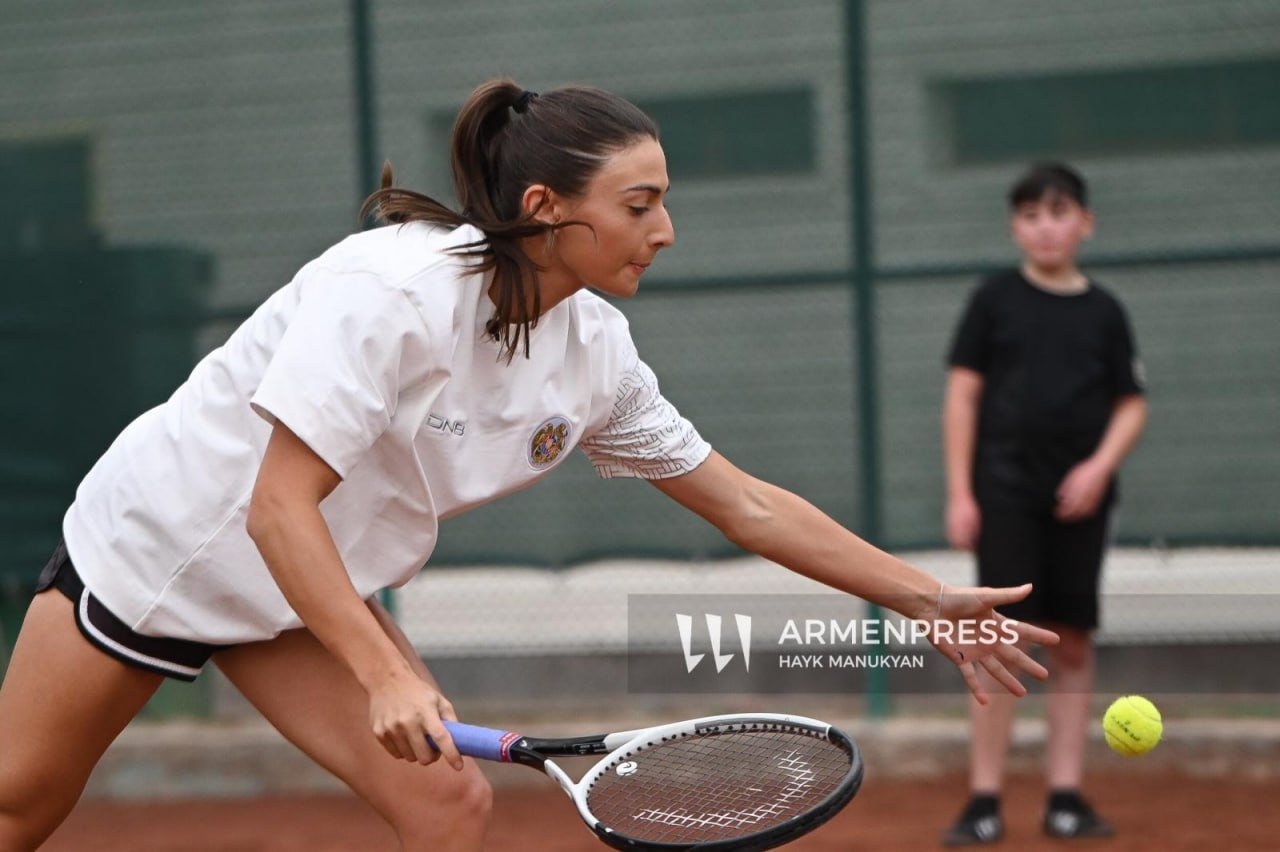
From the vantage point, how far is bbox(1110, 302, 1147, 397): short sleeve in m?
4.78

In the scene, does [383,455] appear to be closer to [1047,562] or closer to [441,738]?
[441,738]

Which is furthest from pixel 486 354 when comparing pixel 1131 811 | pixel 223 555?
pixel 1131 811

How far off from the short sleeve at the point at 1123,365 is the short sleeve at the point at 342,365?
2729 millimetres

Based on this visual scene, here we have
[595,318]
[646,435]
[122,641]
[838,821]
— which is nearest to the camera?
[122,641]

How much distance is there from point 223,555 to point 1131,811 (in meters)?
3.16

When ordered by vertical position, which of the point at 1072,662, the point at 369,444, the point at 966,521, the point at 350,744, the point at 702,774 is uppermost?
the point at 369,444

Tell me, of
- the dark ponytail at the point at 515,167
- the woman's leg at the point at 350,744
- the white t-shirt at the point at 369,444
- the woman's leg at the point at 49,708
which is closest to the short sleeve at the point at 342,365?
the white t-shirt at the point at 369,444

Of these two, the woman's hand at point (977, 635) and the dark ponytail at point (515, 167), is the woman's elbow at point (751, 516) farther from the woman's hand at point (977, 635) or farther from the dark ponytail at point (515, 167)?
the dark ponytail at point (515, 167)

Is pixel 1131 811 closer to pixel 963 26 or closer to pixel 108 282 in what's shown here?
pixel 963 26

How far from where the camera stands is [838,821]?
510 centimetres

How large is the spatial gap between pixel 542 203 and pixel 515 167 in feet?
0.27

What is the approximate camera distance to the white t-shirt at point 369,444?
2.54 meters

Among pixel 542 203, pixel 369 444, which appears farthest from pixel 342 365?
pixel 542 203

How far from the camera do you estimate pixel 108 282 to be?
6.05m
